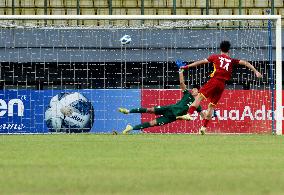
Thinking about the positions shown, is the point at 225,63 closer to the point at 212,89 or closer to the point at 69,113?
the point at 212,89

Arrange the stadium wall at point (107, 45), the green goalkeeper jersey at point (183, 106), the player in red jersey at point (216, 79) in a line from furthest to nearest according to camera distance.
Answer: the stadium wall at point (107, 45), the green goalkeeper jersey at point (183, 106), the player in red jersey at point (216, 79)

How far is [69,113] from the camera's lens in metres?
21.6

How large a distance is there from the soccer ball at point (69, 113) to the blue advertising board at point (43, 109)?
0.35 feet

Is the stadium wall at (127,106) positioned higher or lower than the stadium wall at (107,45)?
lower

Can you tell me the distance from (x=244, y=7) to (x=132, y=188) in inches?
954

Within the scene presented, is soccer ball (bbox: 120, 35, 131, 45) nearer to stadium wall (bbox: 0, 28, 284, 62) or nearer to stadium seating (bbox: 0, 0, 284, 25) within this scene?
stadium wall (bbox: 0, 28, 284, 62)

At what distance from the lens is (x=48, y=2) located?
28.9 m

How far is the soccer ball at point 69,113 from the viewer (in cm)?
2155

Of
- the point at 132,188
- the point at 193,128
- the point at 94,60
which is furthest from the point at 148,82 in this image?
the point at 132,188

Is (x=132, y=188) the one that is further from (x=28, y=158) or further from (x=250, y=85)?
(x=250, y=85)

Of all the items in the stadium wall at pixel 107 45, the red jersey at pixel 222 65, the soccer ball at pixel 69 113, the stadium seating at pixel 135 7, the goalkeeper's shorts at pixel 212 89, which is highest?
the stadium seating at pixel 135 7

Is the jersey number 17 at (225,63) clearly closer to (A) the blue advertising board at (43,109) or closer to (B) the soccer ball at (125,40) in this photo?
(A) the blue advertising board at (43,109)

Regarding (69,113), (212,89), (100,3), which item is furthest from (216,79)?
(100,3)

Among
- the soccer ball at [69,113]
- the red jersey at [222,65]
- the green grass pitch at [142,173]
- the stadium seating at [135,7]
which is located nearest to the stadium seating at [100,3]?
the stadium seating at [135,7]
